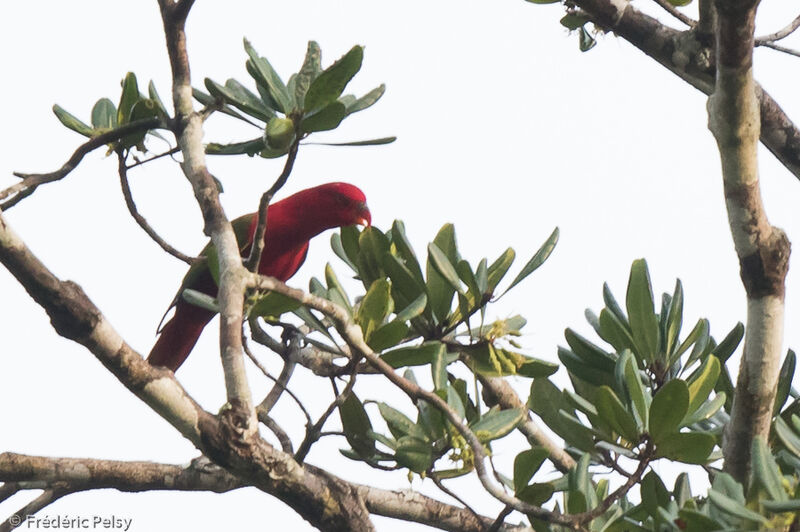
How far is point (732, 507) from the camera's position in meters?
1.75

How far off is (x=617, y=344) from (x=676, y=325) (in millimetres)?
146

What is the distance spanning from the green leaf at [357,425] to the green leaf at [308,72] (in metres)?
0.77

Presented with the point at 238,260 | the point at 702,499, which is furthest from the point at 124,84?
the point at 702,499

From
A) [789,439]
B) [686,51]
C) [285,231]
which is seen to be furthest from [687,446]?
[285,231]

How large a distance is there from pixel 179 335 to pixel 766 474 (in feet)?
10.3

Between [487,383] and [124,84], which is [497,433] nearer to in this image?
[487,383]

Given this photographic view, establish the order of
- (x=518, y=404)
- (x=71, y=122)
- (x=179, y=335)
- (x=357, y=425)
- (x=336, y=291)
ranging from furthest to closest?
(x=179, y=335) < (x=518, y=404) < (x=71, y=122) < (x=357, y=425) < (x=336, y=291)

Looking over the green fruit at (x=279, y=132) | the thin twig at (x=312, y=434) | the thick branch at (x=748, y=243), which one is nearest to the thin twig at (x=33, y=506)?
the thin twig at (x=312, y=434)

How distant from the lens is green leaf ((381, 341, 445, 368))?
238 cm

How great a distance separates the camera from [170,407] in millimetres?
2123

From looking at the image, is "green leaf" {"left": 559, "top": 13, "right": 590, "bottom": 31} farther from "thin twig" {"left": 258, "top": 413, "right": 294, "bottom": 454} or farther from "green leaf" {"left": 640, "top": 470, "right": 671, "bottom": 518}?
"thin twig" {"left": 258, "top": 413, "right": 294, "bottom": 454}

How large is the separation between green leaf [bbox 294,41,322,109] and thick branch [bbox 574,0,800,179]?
1.40 m

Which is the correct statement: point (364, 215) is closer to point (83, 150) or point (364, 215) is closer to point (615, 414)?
point (83, 150)

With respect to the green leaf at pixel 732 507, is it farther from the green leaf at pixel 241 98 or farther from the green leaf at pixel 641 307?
the green leaf at pixel 241 98
